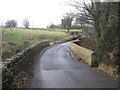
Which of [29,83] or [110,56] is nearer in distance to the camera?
[29,83]

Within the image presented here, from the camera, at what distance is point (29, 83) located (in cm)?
856

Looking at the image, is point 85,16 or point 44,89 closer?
point 44,89

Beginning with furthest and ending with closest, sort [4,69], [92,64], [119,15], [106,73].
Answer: [92,64] < [106,73] < [119,15] < [4,69]

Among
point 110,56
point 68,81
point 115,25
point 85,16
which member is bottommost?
point 68,81

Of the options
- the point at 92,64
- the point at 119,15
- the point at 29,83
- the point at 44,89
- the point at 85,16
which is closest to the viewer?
the point at 44,89

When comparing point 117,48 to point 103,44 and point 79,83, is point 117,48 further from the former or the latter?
point 79,83

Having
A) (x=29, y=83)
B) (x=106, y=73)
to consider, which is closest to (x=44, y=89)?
(x=29, y=83)

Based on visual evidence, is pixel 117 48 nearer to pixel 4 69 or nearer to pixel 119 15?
pixel 119 15

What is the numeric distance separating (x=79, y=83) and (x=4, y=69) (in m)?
3.80

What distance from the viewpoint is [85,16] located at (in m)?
23.3

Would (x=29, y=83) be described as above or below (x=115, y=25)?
below

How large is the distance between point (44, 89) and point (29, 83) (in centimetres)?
117

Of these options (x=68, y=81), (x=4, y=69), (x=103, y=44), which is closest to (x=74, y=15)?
(x=103, y=44)

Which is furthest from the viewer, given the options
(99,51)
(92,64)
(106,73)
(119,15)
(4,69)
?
(92,64)
